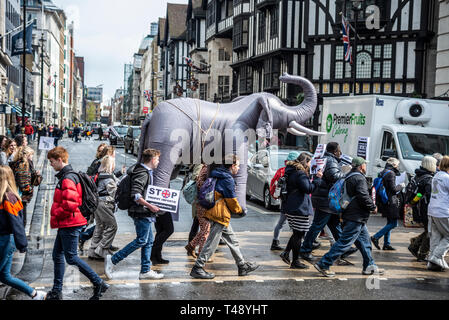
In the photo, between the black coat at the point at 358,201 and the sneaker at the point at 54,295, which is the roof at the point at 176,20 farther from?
the sneaker at the point at 54,295

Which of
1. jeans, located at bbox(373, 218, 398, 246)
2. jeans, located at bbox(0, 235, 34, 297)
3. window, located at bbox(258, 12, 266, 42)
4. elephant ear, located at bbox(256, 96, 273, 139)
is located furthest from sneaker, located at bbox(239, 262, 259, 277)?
window, located at bbox(258, 12, 266, 42)

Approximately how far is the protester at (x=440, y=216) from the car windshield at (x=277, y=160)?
6952 millimetres

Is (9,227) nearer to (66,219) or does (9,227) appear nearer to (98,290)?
(66,219)

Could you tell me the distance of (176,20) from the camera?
76625mm

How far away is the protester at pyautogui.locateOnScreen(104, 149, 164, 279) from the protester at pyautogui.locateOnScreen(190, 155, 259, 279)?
24.1 inches

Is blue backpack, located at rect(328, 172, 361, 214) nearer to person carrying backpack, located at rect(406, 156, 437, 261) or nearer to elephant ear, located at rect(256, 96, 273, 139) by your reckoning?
elephant ear, located at rect(256, 96, 273, 139)

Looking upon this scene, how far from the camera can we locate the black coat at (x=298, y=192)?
27.2ft

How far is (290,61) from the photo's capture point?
35906mm

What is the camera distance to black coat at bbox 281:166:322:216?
27.2ft

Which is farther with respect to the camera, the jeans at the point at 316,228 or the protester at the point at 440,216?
the jeans at the point at 316,228

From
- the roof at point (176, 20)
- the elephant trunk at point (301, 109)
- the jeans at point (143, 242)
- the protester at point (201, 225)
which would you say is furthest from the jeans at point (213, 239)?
the roof at point (176, 20)

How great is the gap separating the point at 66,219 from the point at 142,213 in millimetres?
1181
